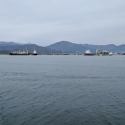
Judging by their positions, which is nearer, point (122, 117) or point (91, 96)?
point (122, 117)

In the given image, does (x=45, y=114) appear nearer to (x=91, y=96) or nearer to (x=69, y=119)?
(x=69, y=119)

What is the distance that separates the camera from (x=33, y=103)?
2105cm

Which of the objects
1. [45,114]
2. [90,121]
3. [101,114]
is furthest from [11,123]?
[101,114]

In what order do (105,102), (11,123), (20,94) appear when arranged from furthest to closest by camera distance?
(20,94) < (105,102) < (11,123)

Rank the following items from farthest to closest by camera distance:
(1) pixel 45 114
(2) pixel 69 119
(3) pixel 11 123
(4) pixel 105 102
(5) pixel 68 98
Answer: (5) pixel 68 98, (4) pixel 105 102, (1) pixel 45 114, (2) pixel 69 119, (3) pixel 11 123

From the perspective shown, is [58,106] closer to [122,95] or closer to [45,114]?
[45,114]

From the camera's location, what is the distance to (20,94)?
25203 mm

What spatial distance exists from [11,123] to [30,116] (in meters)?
2.24

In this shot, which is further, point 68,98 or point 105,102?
point 68,98

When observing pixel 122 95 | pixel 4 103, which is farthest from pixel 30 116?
pixel 122 95

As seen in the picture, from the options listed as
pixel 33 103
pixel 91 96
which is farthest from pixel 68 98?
pixel 33 103

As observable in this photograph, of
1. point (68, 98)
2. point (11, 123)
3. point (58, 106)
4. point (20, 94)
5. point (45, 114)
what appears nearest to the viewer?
point (11, 123)

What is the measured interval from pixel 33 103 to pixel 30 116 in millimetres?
4207

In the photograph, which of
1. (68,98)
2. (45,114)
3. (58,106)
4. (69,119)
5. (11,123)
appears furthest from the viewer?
(68,98)
